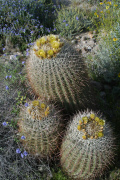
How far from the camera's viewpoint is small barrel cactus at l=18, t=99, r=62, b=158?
253 centimetres

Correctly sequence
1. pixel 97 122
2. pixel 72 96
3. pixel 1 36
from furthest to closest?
pixel 1 36, pixel 72 96, pixel 97 122

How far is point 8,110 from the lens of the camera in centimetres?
355

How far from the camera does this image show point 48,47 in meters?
2.69

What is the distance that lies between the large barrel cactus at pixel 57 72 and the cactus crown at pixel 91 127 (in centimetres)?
70

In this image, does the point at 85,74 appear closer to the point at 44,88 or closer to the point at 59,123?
the point at 44,88

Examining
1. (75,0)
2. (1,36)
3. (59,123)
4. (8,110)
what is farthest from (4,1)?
(59,123)

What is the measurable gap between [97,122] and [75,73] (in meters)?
0.86

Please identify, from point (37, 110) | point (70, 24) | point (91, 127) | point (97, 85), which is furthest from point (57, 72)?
point (70, 24)

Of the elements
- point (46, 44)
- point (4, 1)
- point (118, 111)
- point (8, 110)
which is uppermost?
point (4, 1)

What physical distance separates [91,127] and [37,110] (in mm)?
725

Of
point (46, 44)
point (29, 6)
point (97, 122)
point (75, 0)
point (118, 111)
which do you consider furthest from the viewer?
point (75, 0)

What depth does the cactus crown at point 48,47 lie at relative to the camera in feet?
8.55

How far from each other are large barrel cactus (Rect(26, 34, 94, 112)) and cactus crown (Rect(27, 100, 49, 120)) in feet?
1.33

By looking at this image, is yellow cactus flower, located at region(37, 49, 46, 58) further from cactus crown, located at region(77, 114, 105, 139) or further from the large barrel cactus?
cactus crown, located at region(77, 114, 105, 139)
